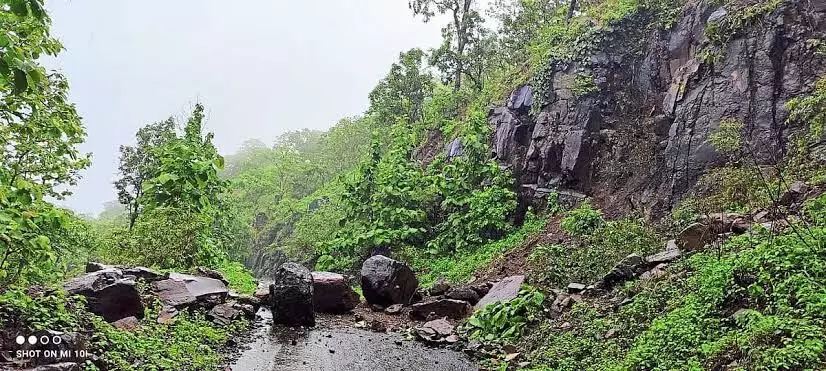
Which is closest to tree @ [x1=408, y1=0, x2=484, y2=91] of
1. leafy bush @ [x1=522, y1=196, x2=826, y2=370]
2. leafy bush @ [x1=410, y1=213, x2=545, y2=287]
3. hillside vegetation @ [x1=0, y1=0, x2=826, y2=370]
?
hillside vegetation @ [x1=0, y1=0, x2=826, y2=370]

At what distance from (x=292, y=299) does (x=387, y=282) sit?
340 cm

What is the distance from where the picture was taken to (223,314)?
11391 mm

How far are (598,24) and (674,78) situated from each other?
4911mm

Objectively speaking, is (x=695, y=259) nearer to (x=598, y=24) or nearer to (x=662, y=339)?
(x=662, y=339)

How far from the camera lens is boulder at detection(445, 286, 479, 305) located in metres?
14.2

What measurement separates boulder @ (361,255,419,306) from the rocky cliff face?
262 inches

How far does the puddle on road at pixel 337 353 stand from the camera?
9297mm

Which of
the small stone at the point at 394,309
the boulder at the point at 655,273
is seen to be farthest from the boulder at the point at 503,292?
the boulder at the point at 655,273

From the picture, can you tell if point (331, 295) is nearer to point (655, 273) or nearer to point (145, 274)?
point (145, 274)

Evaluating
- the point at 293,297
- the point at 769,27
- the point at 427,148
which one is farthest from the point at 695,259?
the point at 427,148

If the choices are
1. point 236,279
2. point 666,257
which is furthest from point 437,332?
point 236,279

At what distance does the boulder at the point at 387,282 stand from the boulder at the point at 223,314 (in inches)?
172

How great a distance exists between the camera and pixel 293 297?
1255 centimetres

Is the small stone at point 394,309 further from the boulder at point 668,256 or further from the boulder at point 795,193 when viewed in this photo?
the boulder at point 795,193
